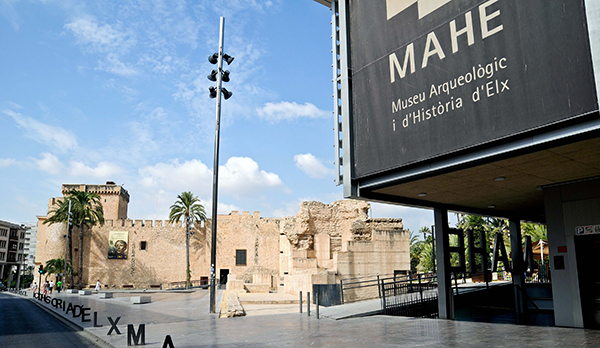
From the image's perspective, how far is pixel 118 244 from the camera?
5838cm

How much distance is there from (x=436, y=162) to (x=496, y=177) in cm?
172

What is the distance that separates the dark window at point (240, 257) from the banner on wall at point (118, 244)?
1429 cm

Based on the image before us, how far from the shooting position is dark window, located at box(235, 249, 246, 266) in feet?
190

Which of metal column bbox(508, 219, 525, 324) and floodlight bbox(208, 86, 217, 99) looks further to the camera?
floodlight bbox(208, 86, 217, 99)

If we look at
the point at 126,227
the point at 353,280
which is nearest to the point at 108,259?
the point at 126,227

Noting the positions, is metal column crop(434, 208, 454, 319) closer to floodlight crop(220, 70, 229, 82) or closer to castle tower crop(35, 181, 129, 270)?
floodlight crop(220, 70, 229, 82)

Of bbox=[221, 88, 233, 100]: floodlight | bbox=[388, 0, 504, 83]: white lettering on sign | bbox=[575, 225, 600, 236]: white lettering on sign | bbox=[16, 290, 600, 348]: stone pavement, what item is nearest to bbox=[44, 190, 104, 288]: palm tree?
bbox=[221, 88, 233, 100]: floodlight

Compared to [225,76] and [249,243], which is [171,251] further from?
[225,76]

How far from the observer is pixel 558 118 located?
7129mm

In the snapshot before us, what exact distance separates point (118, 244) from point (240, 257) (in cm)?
1592

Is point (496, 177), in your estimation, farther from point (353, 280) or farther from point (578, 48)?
point (353, 280)

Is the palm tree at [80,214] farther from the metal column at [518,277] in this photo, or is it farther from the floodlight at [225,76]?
the metal column at [518,277]

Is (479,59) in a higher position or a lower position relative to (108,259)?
higher

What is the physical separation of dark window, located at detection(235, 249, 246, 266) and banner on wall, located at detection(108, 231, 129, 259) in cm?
1429
